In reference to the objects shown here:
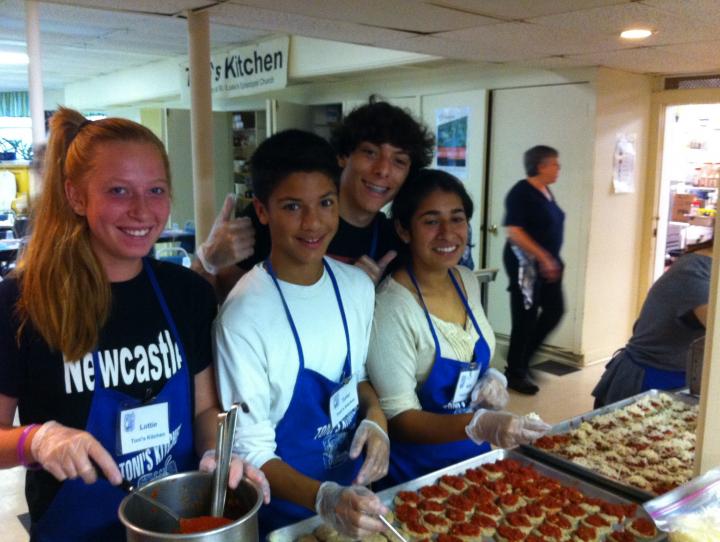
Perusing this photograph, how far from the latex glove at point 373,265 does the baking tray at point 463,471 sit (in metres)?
0.53

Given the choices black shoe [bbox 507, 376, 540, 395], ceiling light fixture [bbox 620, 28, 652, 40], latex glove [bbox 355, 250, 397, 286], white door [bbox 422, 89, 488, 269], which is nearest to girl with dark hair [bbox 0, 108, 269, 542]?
latex glove [bbox 355, 250, 397, 286]

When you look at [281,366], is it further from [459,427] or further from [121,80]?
[121,80]

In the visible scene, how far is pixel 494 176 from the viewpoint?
5383mm

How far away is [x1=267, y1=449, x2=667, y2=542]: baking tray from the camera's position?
1344mm

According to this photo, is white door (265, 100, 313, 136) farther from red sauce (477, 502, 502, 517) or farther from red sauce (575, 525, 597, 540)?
red sauce (575, 525, 597, 540)

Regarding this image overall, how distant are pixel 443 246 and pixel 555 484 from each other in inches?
26.6

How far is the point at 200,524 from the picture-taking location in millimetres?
961

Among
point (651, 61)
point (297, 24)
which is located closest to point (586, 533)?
point (297, 24)

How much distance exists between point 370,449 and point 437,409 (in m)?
0.33

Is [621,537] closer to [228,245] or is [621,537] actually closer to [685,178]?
[228,245]

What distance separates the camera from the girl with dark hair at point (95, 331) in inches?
46.9

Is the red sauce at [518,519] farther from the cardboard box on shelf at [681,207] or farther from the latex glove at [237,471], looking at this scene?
the cardboard box on shelf at [681,207]

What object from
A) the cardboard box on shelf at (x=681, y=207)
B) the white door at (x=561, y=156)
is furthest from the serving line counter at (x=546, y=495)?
the cardboard box on shelf at (x=681, y=207)

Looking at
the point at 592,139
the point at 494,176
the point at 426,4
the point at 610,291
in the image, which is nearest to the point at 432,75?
the point at 494,176
